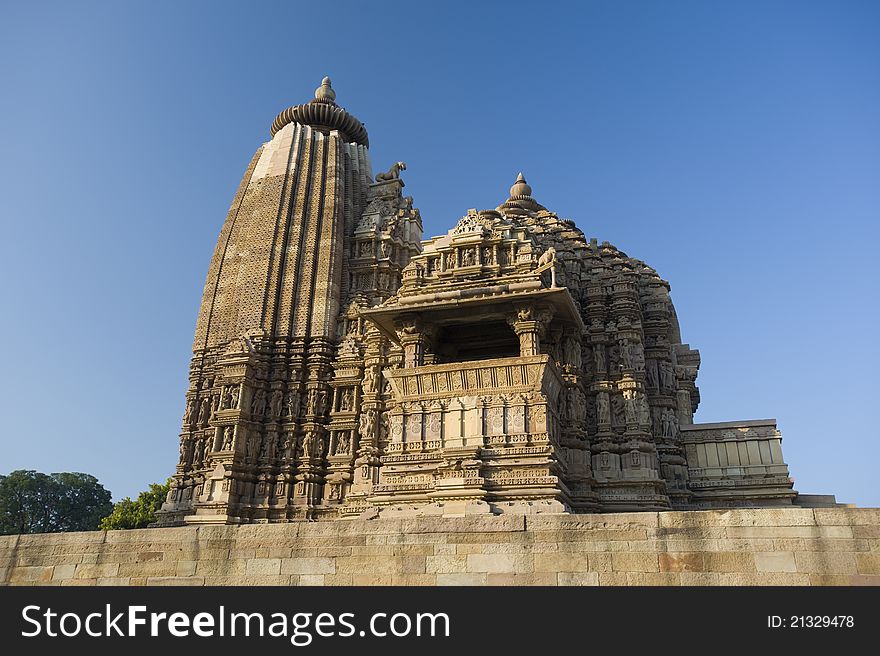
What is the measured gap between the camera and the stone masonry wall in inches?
345

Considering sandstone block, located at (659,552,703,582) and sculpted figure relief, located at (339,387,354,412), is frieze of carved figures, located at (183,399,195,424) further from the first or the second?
sandstone block, located at (659,552,703,582)

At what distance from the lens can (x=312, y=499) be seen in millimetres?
22656

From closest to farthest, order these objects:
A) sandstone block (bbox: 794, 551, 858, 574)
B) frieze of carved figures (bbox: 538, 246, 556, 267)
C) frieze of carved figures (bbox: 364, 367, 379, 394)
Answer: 1. sandstone block (bbox: 794, 551, 858, 574)
2. frieze of carved figures (bbox: 538, 246, 556, 267)
3. frieze of carved figures (bbox: 364, 367, 379, 394)

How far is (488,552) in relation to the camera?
997 cm

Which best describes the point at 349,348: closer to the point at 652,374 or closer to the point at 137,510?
→ the point at 652,374

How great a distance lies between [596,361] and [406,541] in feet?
34.5

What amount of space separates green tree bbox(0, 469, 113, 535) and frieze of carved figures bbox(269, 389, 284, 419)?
46.8m

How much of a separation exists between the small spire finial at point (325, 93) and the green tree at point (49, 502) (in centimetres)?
4759

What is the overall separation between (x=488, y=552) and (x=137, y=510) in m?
38.1

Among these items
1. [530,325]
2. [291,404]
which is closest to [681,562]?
[530,325]

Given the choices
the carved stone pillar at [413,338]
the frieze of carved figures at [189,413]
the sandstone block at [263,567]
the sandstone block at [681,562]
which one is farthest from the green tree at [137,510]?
the sandstone block at [681,562]

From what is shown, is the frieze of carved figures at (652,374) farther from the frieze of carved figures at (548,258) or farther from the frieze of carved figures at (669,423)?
the frieze of carved figures at (548,258)

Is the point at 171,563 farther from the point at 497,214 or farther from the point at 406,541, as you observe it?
the point at 497,214

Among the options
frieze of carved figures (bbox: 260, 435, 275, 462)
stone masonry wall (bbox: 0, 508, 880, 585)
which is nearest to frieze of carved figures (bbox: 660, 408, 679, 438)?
stone masonry wall (bbox: 0, 508, 880, 585)
